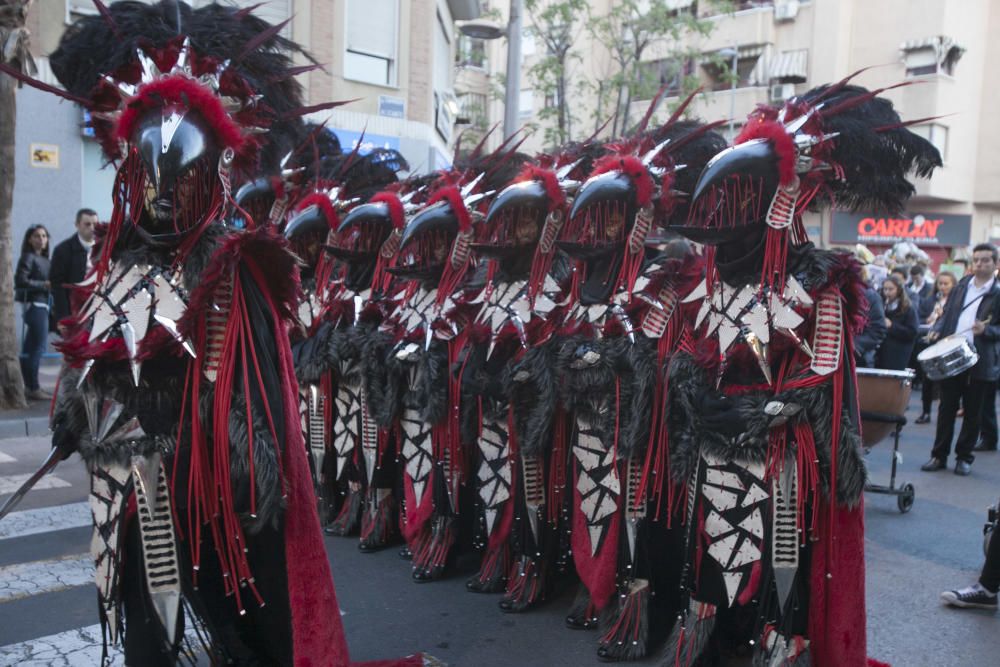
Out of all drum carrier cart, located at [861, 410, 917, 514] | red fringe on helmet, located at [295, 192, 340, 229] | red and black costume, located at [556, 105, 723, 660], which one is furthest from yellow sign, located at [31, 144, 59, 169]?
drum carrier cart, located at [861, 410, 917, 514]

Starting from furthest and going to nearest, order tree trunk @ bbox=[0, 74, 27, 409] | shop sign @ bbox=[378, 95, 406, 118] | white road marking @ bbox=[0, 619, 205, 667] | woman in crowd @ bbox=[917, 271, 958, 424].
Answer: shop sign @ bbox=[378, 95, 406, 118], woman in crowd @ bbox=[917, 271, 958, 424], tree trunk @ bbox=[0, 74, 27, 409], white road marking @ bbox=[0, 619, 205, 667]

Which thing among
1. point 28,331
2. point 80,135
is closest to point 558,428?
point 28,331

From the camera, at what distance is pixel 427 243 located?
5199 mm

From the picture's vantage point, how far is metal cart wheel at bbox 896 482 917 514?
658 cm

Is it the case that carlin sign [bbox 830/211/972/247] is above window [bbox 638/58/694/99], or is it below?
below

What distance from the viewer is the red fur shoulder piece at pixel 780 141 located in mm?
3311

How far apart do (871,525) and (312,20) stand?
12.1 metres

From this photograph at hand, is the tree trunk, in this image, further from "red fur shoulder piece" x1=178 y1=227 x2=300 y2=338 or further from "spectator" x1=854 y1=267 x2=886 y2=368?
"spectator" x1=854 y1=267 x2=886 y2=368

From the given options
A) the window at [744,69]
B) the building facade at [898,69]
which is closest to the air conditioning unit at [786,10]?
the building facade at [898,69]

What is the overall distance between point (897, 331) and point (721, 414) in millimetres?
7261

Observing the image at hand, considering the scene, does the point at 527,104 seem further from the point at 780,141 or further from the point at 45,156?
the point at 780,141

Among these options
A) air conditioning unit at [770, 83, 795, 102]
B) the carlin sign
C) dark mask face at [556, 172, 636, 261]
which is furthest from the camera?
the carlin sign

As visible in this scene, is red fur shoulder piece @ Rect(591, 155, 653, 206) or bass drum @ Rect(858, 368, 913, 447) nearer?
red fur shoulder piece @ Rect(591, 155, 653, 206)

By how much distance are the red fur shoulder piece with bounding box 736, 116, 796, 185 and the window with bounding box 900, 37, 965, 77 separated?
27088 mm
